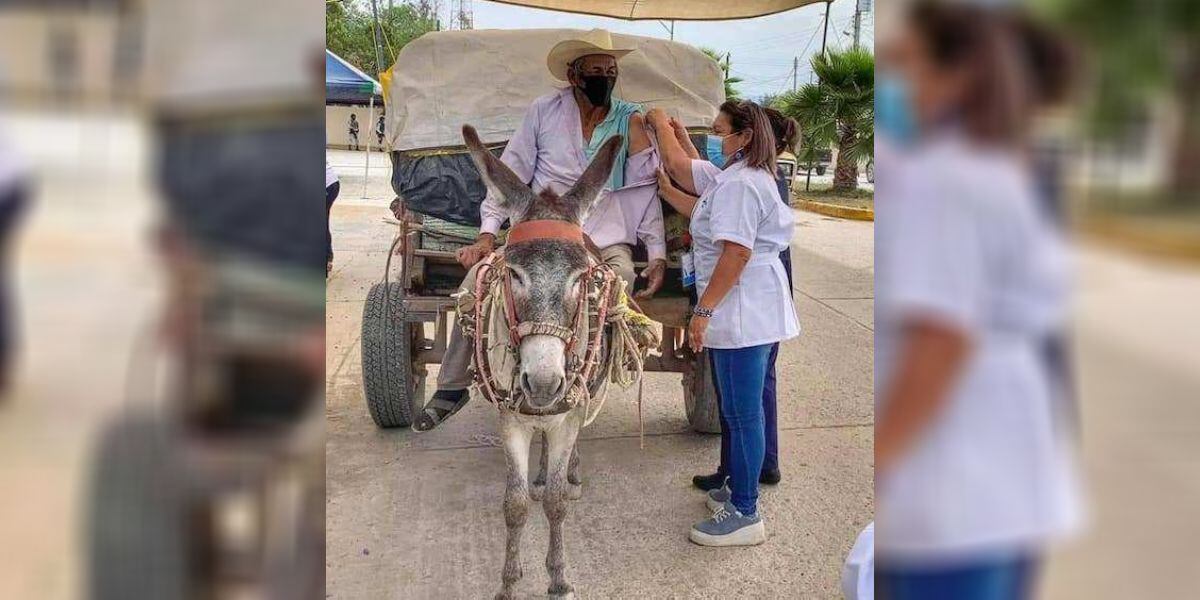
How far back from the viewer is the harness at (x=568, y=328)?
93.6 inches

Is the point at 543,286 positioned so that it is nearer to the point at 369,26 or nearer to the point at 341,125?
the point at 341,125

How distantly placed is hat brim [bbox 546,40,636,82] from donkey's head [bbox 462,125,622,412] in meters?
0.90

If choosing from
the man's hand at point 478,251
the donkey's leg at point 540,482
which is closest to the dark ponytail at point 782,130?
the man's hand at point 478,251

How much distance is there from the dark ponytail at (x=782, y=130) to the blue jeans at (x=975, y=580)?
248 centimetres

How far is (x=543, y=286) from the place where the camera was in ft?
7.41

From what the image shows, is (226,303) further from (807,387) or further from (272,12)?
(807,387)

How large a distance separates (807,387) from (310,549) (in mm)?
4609

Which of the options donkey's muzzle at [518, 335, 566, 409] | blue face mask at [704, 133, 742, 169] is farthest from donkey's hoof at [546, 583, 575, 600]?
blue face mask at [704, 133, 742, 169]

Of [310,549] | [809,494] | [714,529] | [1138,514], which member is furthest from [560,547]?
[1138,514]

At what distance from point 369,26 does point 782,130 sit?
6.25 ft

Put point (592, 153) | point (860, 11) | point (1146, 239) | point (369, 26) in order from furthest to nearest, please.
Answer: point (369, 26), point (592, 153), point (860, 11), point (1146, 239)

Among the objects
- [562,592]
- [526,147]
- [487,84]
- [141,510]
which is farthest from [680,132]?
[141,510]

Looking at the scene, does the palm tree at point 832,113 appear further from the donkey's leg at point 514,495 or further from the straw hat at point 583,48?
the donkey's leg at point 514,495

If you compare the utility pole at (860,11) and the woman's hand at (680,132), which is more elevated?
the woman's hand at (680,132)
